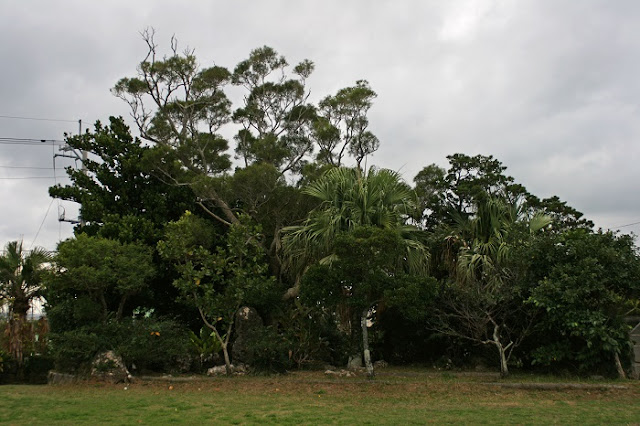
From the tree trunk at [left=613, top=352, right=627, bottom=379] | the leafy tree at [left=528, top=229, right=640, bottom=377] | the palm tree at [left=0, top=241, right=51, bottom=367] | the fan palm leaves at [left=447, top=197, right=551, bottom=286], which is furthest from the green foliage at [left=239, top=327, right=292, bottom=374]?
the tree trunk at [left=613, top=352, right=627, bottom=379]

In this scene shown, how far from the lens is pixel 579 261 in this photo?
12383 millimetres

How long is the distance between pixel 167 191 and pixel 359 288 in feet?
27.0

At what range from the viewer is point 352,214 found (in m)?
13.7

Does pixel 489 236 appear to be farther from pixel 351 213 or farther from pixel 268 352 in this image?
pixel 268 352

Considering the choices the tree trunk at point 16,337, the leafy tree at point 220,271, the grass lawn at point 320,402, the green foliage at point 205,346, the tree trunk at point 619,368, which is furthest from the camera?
the tree trunk at point 16,337

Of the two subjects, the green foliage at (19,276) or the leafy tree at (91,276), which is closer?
the leafy tree at (91,276)

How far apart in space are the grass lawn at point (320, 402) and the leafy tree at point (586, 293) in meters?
0.99

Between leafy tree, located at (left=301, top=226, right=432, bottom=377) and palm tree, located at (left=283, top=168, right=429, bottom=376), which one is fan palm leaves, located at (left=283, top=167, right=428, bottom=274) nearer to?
palm tree, located at (left=283, top=168, right=429, bottom=376)

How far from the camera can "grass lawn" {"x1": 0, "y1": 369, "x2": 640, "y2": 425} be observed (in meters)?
8.30

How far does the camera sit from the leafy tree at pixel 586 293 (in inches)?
473

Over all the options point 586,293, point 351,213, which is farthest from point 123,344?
point 586,293

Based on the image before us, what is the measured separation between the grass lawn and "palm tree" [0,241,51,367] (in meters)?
3.83

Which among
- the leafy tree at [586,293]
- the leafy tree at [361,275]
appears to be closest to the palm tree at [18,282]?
the leafy tree at [361,275]

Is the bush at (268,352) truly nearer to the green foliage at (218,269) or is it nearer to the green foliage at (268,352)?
the green foliage at (268,352)
